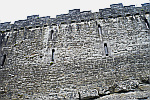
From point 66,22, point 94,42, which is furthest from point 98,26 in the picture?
point 66,22

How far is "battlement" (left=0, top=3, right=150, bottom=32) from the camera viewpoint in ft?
29.6

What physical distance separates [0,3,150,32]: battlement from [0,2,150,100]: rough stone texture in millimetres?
301

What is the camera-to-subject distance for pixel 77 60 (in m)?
7.62

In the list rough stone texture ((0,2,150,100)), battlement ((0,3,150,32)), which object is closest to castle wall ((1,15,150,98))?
rough stone texture ((0,2,150,100))

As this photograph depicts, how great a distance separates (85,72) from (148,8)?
5556mm

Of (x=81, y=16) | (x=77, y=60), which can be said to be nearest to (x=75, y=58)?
(x=77, y=60)

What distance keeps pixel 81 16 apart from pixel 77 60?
10.0 feet

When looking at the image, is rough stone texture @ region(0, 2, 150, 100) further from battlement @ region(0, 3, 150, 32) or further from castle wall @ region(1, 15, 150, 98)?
battlement @ region(0, 3, 150, 32)

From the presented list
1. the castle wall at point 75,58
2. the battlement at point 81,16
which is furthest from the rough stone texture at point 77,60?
the battlement at point 81,16

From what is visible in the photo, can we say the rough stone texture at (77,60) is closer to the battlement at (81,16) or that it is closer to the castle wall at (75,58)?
the castle wall at (75,58)

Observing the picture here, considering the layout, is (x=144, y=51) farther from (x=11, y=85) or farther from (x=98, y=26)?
(x=11, y=85)

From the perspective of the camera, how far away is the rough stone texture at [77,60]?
6.82 meters

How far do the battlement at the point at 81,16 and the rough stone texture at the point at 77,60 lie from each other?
11.9 inches

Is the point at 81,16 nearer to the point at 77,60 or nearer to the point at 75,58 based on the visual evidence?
the point at 75,58
